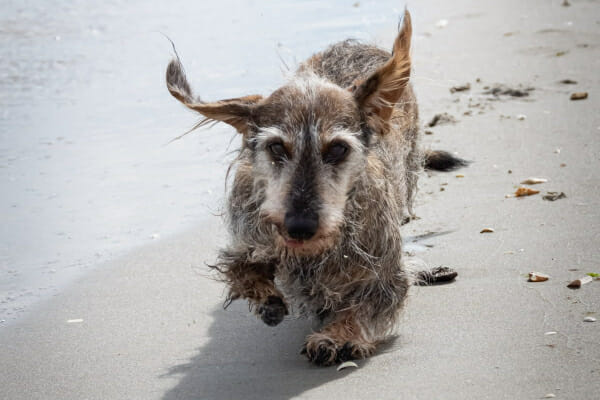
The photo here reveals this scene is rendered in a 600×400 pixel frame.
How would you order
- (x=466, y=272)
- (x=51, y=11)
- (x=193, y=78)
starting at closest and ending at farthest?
(x=466, y=272), (x=193, y=78), (x=51, y=11)

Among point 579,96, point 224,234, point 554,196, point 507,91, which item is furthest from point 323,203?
point 507,91

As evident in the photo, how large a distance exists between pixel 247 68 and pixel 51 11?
5.90 meters

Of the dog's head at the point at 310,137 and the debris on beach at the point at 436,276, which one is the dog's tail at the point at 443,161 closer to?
the debris on beach at the point at 436,276

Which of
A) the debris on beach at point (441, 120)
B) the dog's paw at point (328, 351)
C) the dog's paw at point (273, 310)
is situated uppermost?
the dog's paw at point (273, 310)

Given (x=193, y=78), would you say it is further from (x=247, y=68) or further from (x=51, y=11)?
(x=51, y=11)

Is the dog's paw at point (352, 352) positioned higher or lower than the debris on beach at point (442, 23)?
higher

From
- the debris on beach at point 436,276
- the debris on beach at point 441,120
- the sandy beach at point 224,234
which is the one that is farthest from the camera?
the debris on beach at point 441,120

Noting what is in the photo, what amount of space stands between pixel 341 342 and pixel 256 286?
596 mm

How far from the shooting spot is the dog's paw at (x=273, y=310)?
434 centimetres

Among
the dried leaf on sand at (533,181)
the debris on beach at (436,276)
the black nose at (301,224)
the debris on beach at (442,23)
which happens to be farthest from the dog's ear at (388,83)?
the debris on beach at (442,23)

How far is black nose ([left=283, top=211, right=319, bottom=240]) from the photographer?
3760 millimetres

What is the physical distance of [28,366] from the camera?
4426 millimetres

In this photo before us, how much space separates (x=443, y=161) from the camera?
657 cm

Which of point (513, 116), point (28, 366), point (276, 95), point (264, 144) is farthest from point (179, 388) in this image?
point (513, 116)
